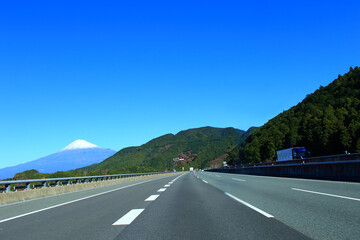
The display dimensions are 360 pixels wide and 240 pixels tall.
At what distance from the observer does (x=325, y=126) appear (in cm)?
8344

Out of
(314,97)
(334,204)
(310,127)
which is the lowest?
(334,204)

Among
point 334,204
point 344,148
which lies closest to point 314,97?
point 344,148

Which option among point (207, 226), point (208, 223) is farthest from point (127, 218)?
point (207, 226)

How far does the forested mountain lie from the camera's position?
77500mm

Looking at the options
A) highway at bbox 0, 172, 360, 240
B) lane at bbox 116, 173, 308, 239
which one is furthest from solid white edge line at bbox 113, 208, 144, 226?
lane at bbox 116, 173, 308, 239

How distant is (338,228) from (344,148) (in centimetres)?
7894

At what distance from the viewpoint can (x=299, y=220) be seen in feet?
21.7

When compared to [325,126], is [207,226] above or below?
below

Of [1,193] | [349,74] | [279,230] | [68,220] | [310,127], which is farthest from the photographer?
[349,74]

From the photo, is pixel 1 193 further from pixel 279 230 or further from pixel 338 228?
pixel 338 228

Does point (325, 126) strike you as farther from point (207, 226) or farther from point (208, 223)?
point (207, 226)

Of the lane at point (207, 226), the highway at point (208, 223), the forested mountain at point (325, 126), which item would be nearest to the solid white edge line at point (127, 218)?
the highway at point (208, 223)

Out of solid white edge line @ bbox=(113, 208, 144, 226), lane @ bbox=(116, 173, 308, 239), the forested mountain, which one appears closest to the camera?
lane @ bbox=(116, 173, 308, 239)

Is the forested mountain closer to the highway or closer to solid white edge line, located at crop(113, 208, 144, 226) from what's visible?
the highway
